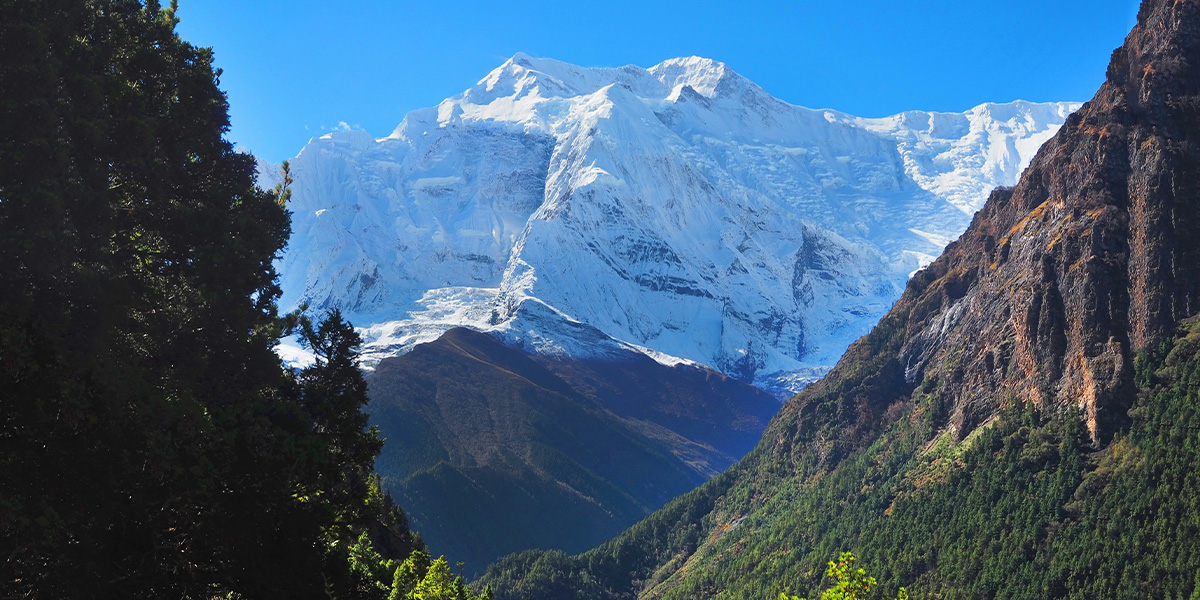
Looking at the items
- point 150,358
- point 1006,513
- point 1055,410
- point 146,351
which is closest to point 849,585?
point 150,358

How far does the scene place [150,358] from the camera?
128ft

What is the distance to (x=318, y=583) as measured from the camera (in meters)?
27.5

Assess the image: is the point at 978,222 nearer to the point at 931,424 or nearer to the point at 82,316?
the point at 931,424

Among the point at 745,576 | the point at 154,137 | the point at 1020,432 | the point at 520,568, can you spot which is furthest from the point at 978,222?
the point at 154,137

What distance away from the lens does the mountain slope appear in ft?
349

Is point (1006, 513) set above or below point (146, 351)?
below

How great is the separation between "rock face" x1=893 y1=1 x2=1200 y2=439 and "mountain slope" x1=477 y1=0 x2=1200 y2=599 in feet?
0.97

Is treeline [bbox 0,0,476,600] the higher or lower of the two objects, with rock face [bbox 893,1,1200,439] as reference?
lower

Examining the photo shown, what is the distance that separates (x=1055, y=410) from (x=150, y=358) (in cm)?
11936

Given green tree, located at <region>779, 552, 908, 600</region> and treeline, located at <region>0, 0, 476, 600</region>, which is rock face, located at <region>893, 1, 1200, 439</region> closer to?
green tree, located at <region>779, 552, 908, 600</region>

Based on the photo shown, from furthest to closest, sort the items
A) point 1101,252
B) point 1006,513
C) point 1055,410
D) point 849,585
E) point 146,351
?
point 1101,252 < point 1055,410 < point 1006,513 < point 146,351 < point 849,585

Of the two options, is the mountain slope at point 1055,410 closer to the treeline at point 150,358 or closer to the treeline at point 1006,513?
the treeline at point 1006,513

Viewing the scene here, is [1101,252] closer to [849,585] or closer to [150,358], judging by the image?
[849,585]

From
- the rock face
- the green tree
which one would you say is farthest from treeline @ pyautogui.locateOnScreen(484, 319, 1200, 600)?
the green tree
